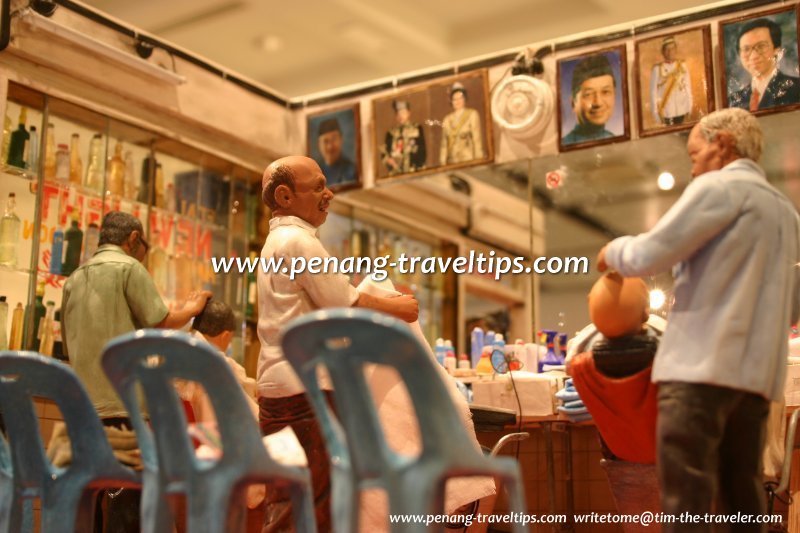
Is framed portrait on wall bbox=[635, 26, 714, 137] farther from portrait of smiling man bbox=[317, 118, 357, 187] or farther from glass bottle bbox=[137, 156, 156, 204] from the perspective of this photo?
glass bottle bbox=[137, 156, 156, 204]

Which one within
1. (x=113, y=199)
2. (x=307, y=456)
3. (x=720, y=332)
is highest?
(x=113, y=199)

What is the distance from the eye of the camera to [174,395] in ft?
7.75

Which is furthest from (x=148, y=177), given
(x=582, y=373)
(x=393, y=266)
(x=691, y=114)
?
(x=582, y=373)

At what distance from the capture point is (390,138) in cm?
631

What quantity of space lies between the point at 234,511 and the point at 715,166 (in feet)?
5.27

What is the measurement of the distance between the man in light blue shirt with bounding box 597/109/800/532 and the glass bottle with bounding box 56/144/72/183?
3615 mm

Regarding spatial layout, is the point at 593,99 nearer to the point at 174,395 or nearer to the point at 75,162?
the point at 75,162

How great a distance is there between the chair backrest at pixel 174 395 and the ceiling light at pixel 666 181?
12.8 feet

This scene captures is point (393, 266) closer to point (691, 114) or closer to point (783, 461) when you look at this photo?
point (691, 114)

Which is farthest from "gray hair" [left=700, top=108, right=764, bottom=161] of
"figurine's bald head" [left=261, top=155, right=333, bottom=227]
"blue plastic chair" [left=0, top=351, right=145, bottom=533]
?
"blue plastic chair" [left=0, top=351, right=145, bottom=533]

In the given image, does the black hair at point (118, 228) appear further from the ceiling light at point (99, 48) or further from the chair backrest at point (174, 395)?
the chair backrest at point (174, 395)

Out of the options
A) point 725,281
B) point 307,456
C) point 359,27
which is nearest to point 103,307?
point 307,456

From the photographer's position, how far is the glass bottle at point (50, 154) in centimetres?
531

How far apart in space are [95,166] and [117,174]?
143 millimetres
